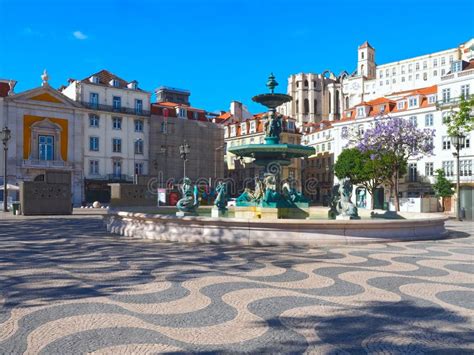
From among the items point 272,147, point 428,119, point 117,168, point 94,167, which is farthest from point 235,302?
point 428,119

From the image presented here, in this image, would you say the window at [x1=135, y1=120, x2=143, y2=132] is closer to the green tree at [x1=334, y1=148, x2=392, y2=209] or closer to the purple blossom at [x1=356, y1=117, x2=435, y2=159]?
the green tree at [x1=334, y1=148, x2=392, y2=209]

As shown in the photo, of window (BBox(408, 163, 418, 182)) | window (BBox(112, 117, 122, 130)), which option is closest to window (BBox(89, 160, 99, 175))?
window (BBox(112, 117, 122, 130))

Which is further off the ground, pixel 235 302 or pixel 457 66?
pixel 457 66

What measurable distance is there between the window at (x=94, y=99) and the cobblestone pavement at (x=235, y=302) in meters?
42.9

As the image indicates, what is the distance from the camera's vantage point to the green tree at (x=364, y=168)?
39.8 m

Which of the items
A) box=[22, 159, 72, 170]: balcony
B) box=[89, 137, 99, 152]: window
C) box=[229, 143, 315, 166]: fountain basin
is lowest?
box=[229, 143, 315, 166]: fountain basin

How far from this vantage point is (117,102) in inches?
2019

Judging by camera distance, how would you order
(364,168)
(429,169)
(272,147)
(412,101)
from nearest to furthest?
1. (272,147)
2. (364,168)
3. (429,169)
4. (412,101)

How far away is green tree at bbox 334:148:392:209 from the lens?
131 feet

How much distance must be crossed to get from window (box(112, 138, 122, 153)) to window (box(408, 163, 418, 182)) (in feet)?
116

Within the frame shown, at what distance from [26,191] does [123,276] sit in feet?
72.4

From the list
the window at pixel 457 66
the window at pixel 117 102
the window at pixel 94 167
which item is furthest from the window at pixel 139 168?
the window at pixel 457 66

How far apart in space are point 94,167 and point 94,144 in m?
2.73

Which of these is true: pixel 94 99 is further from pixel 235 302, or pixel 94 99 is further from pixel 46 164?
pixel 235 302
